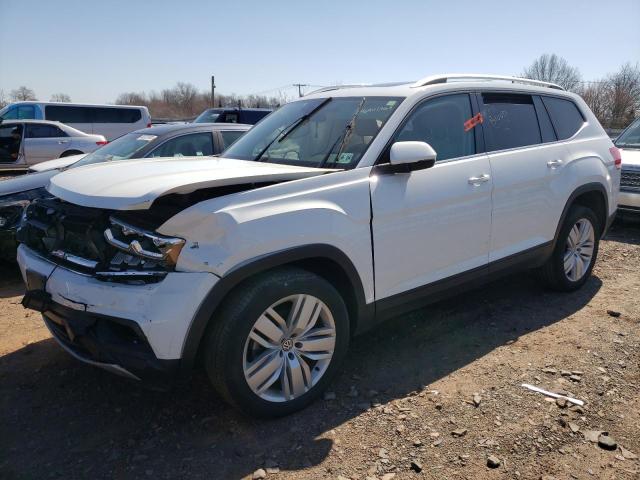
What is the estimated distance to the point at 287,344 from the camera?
2.85 meters

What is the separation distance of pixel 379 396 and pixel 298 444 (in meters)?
0.66

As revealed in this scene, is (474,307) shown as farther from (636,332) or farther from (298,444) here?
(298,444)

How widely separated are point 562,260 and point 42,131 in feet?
47.6

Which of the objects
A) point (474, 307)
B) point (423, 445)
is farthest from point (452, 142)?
point (423, 445)

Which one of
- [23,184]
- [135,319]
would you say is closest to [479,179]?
[135,319]

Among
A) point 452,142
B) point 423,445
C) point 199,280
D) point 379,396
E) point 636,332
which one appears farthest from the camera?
point 636,332

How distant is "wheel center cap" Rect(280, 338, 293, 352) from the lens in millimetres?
2832

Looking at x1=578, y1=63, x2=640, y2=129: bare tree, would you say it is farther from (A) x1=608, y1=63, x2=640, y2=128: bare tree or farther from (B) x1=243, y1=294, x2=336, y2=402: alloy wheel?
(B) x1=243, y1=294, x2=336, y2=402: alloy wheel

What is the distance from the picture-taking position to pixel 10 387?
3.28 m

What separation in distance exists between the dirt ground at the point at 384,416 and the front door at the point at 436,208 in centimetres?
61

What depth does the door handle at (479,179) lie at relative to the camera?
362 centimetres

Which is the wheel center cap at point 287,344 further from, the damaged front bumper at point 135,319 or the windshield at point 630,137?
the windshield at point 630,137

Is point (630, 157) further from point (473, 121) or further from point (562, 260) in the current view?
point (473, 121)

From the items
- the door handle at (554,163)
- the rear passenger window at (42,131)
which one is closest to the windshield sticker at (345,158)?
the door handle at (554,163)
